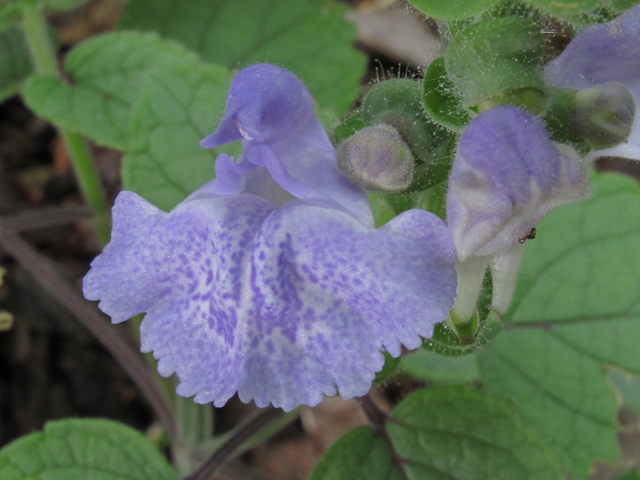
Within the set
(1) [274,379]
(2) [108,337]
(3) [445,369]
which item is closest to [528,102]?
(1) [274,379]

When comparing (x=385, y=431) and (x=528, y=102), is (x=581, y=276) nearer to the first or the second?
(x=385, y=431)

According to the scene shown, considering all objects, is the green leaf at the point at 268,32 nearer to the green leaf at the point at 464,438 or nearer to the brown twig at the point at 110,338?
the brown twig at the point at 110,338

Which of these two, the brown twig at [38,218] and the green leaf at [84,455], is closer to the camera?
the green leaf at [84,455]

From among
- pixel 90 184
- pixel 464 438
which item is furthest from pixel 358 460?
pixel 90 184

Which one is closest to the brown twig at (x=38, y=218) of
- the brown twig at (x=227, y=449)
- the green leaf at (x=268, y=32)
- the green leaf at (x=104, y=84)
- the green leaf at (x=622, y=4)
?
the green leaf at (x=104, y=84)

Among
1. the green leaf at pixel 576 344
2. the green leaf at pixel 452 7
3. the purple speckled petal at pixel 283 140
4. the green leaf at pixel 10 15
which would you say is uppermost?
the green leaf at pixel 452 7

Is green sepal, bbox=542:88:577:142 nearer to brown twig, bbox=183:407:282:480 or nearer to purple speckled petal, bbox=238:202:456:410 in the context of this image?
purple speckled petal, bbox=238:202:456:410

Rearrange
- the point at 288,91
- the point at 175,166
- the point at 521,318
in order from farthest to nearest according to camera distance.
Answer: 1. the point at 521,318
2. the point at 175,166
3. the point at 288,91
